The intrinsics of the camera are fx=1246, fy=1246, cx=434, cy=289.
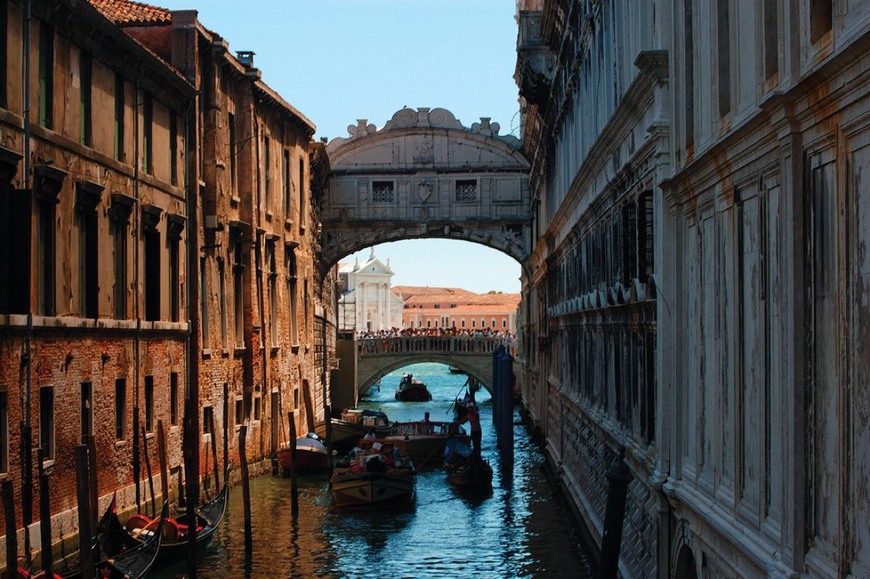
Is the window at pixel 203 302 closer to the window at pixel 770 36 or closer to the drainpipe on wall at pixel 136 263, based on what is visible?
the drainpipe on wall at pixel 136 263

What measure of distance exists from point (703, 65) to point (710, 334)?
175 centimetres

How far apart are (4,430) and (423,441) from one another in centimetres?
1711

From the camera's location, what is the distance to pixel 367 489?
21.3 metres

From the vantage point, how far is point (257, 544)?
1773cm

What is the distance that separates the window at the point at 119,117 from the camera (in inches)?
651

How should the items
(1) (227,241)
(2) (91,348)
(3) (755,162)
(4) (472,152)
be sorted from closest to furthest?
1. (3) (755,162)
2. (2) (91,348)
3. (1) (227,241)
4. (4) (472,152)

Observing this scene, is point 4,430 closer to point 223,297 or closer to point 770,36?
point 770,36

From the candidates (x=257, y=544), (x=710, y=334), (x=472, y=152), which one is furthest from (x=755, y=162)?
(x=472, y=152)

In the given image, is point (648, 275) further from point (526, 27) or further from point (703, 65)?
point (526, 27)

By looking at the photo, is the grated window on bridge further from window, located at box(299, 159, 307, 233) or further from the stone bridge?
the stone bridge

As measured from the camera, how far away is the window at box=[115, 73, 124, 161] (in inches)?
651

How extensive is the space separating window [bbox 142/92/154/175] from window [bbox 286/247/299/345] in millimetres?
9613

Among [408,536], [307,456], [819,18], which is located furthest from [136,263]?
[819,18]

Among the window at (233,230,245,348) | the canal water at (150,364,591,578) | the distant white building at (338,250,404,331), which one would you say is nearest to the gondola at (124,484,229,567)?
the canal water at (150,364,591,578)
